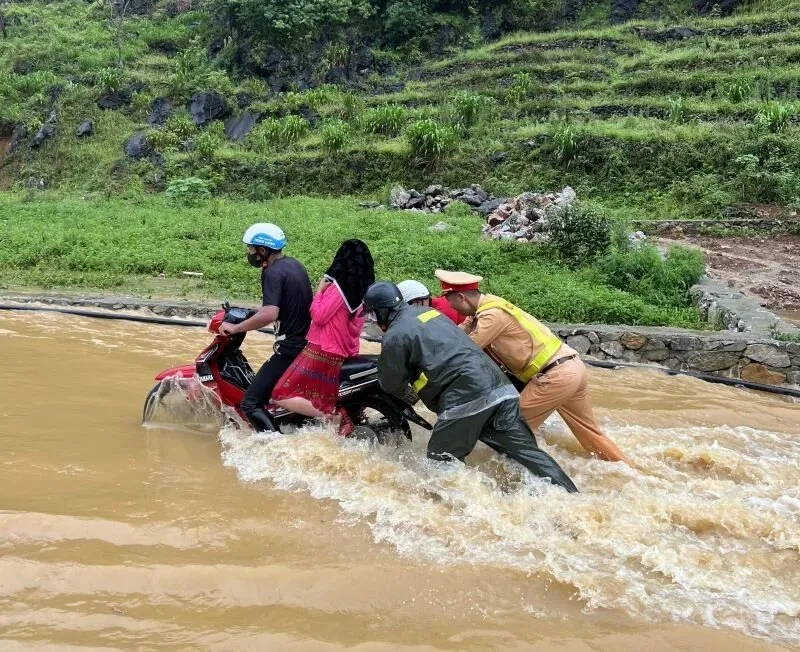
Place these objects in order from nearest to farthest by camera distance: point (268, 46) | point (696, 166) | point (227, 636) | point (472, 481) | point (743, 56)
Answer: point (227, 636), point (472, 481), point (696, 166), point (743, 56), point (268, 46)

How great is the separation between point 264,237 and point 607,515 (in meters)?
2.77

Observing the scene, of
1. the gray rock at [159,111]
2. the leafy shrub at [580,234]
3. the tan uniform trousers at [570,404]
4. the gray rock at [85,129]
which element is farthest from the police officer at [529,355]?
the gray rock at [85,129]

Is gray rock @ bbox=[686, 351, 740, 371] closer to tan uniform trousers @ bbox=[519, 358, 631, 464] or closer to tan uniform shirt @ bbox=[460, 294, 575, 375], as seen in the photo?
tan uniform trousers @ bbox=[519, 358, 631, 464]

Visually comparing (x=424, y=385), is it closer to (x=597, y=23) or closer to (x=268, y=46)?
(x=268, y=46)

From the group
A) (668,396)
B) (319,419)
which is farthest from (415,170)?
(319,419)

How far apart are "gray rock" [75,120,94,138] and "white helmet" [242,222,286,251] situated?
1020 inches

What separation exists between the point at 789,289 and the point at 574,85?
16.4 m

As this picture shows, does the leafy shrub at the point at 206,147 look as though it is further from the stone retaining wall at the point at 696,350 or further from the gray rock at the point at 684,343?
the gray rock at the point at 684,343

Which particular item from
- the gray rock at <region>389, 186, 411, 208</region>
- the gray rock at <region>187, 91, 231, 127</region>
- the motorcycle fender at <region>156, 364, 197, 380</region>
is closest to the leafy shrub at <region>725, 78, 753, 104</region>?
the gray rock at <region>389, 186, 411, 208</region>

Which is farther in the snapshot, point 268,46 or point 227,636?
point 268,46

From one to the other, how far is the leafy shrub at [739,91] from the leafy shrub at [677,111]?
1.61m

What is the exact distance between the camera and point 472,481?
14.0 ft

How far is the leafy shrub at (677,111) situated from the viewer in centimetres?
2144

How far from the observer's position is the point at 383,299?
13.9ft
